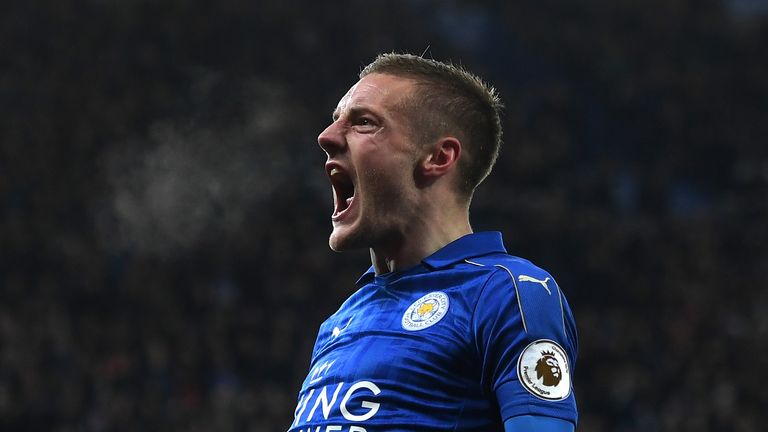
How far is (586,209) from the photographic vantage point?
12.4 metres

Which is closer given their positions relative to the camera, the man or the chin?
the man

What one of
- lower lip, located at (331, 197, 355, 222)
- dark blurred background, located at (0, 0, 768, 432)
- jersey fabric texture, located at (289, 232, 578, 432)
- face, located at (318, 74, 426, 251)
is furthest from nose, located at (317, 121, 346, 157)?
dark blurred background, located at (0, 0, 768, 432)

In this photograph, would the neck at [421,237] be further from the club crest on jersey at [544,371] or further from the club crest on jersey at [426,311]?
the club crest on jersey at [544,371]

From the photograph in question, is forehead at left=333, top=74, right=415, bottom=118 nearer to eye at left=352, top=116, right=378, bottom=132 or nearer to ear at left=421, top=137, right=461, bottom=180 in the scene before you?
eye at left=352, top=116, right=378, bottom=132

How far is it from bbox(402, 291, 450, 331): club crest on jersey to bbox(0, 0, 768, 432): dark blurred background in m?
7.10

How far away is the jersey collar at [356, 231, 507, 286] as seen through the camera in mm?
2242

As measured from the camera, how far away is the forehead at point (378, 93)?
91.8 inches

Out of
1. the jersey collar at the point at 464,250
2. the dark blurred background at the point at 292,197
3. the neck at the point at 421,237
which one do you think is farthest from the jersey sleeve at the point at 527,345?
the dark blurred background at the point at 292,197

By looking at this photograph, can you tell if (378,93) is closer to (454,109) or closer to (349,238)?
(454,109)

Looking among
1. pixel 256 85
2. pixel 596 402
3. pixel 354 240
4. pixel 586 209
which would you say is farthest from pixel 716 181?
pixel 354 240

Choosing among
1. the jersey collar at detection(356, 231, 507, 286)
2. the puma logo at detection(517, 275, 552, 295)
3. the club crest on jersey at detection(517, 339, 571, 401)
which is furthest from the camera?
the jersey collar at detection(356, 231, 507, 286)

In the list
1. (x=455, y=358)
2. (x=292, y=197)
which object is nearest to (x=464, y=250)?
(x=455, y=358)

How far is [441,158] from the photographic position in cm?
235

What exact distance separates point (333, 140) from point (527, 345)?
0.68 metres
